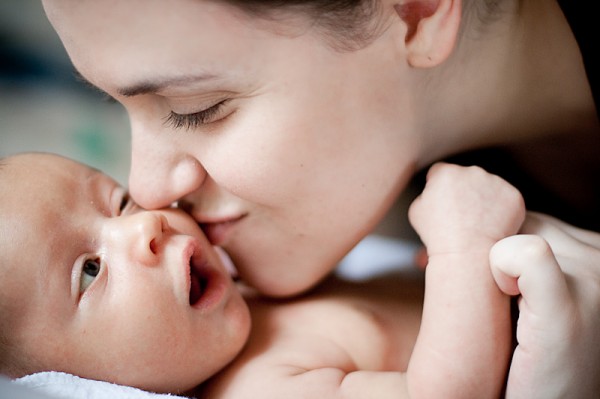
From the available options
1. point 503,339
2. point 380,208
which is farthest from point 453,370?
point 380,208

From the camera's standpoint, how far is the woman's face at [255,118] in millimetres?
934

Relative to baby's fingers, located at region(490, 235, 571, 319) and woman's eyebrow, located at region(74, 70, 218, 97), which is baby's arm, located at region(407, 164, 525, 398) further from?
woman's eyebrow, located at region(74, 70, 218, 97)

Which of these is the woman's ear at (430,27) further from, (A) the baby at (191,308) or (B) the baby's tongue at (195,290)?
(B) the baby's tongue at (195,290)

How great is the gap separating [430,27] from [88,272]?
615 mm

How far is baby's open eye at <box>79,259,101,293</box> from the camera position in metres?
1.08

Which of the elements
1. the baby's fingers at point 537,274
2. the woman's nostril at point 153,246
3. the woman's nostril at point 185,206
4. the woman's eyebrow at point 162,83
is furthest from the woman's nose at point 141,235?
the baby's fingers at point 537,274

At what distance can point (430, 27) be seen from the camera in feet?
3.39

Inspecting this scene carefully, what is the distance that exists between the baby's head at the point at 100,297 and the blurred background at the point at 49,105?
A: 2.81 ft

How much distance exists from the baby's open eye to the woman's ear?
56cm

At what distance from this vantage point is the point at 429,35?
1.04m

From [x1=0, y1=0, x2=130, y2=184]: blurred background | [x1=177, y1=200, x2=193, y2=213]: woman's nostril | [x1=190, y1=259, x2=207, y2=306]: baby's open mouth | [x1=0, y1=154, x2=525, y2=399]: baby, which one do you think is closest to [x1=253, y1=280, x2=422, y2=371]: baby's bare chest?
[x1=0, y1=154, x2=525, y2=399]: baby

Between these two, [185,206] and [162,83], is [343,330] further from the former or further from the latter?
[162,83]

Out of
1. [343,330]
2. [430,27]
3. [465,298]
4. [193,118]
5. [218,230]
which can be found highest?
[430,27]

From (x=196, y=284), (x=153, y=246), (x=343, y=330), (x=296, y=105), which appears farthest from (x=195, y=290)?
(x=296, y=105)
